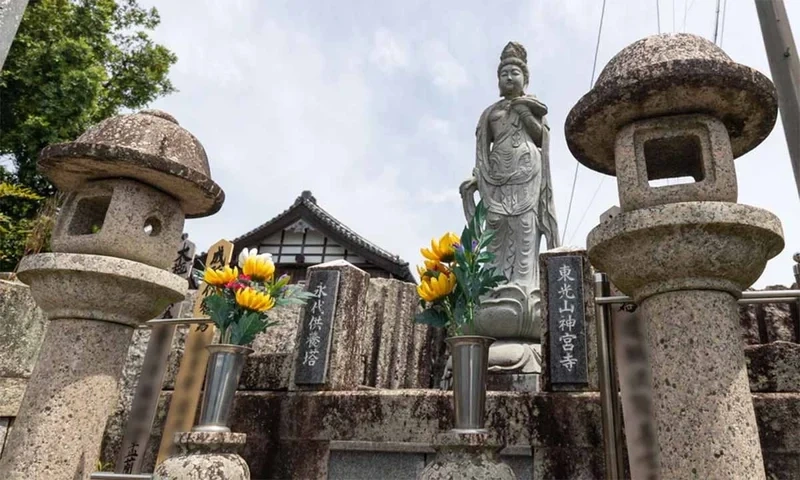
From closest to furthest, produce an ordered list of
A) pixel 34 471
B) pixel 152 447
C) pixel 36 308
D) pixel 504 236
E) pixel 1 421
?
1. pixel 34 471
2. pixel 1 421
3. pixel 36 308
4. pixel 152 447
5. pixel 504 236

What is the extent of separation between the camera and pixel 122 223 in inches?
117

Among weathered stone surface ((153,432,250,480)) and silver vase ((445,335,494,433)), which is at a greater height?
silver vase ((445,335,494,433))

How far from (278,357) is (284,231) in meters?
15.9

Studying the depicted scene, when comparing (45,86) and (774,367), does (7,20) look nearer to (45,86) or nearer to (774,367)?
(774,367)

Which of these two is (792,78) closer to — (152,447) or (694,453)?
(694,453)

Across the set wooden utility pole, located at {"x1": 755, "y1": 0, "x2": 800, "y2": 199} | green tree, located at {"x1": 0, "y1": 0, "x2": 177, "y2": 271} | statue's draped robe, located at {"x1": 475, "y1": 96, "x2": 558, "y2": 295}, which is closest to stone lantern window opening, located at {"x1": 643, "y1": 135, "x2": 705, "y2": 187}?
wooden utility pole, located at {"x1": 755, "y1": 0, "x2": 800, "y2": 199}

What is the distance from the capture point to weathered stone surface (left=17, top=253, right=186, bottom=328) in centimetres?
283

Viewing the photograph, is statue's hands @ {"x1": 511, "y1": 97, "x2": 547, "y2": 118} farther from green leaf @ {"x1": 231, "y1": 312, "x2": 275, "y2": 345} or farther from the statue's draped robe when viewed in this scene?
green leaf @ {"x1": 231, "y1": 312, "x2": 275, "y2": 345}

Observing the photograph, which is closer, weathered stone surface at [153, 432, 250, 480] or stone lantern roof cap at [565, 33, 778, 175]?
stone lantern roof cap at [565, 33, 778, 175]

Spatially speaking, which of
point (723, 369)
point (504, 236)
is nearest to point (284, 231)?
point (504, 236)

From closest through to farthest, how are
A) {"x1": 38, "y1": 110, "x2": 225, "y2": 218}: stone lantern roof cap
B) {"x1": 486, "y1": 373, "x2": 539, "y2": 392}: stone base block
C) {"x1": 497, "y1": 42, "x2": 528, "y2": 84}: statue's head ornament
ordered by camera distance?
{"x1": 38, "y1": 110, "x2": 225, "y2": 218}: stone lantern roof cap → {"x1": 486, "y1": 373, "x2": 539, "y2": 392}: stone base block → {"x1": 497, "y1": 42, "x2": 528, "y2": 84}: statue's head ornament

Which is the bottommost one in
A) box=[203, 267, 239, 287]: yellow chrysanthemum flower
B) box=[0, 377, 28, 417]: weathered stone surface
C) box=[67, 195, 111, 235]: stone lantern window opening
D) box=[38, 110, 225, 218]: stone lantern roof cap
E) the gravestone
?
box=[0, 377, 28, 417]: weathered stone surface

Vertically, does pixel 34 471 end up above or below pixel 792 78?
below

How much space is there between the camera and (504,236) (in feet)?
24.0
